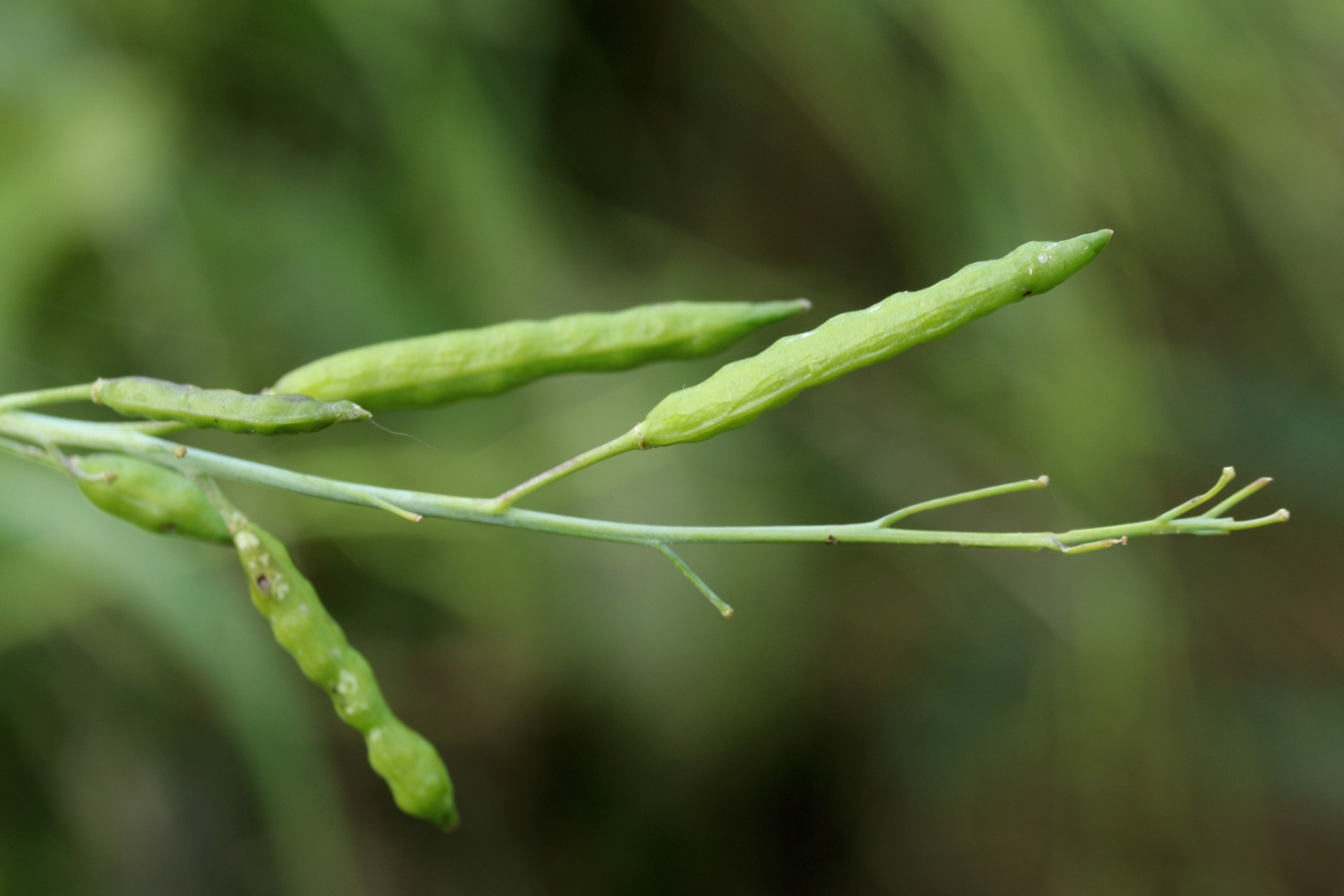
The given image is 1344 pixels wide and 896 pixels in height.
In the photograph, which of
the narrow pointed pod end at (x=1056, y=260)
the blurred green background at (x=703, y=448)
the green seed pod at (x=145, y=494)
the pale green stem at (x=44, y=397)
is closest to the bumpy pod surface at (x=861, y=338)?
the narrow pointed pod end at (x=1056, y=260)

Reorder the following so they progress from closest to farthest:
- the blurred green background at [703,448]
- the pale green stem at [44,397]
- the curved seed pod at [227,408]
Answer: the curved seed pod at [227,408], the pale green stem at [44,397], the blurred green background at [703,448]

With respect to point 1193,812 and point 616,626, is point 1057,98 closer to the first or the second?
point 616,626

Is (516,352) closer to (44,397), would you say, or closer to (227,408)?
(227,408)

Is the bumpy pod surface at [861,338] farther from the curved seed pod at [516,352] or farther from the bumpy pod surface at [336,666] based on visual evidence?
the bumpy pod surface at [336,666]

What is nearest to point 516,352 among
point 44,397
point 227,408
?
point 227,408

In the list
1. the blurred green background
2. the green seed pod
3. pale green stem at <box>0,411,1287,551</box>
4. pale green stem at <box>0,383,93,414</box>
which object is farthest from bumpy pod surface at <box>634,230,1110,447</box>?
the blurred green background

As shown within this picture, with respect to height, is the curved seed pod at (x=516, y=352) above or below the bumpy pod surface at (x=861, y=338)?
above
